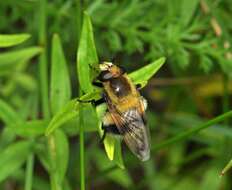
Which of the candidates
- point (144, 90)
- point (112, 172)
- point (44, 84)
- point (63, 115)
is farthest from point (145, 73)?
point (144, 90)

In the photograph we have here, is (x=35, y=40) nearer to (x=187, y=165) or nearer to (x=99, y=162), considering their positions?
(x=99, y=162)

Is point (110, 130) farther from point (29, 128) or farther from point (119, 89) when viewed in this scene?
point (29, 128)

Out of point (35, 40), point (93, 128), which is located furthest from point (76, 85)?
point (93, 128)

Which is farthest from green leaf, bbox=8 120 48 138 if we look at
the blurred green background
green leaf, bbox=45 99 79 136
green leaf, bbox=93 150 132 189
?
green leaf, bbox=93 150 132 189

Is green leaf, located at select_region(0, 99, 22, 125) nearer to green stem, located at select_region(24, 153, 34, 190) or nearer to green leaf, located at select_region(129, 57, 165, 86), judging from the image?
green stem, located at select_region(24, 153, 34, 190)

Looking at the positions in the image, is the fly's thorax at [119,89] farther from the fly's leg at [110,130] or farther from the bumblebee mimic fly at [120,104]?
the fly's leg at [110,130]

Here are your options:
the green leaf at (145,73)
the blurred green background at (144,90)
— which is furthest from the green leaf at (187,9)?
the green leaf at (145,73)
